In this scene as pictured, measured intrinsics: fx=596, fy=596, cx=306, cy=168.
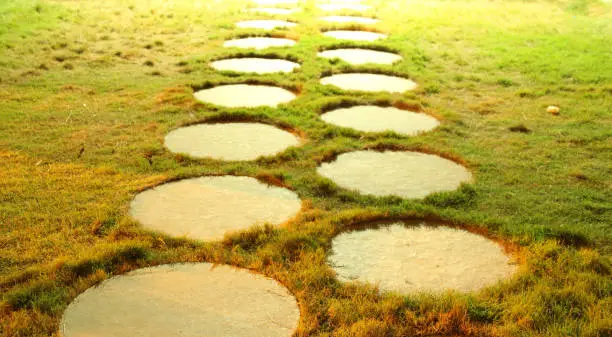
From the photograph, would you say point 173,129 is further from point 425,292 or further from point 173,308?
point 425,292

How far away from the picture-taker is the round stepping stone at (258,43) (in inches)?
316

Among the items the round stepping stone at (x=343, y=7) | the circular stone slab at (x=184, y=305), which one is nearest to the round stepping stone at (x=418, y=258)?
the circular stone slab at (x=184, y=305)

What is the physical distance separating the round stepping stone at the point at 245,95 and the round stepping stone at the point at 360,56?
1.59m

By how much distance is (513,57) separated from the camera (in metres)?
7.60

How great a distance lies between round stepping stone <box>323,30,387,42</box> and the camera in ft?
28.6

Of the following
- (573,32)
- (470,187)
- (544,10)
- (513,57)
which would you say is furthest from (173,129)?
(544,10)

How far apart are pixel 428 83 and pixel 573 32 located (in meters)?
4.52

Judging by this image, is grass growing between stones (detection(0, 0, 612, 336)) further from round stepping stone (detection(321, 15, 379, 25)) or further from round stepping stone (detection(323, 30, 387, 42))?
round stepping stone (detection(321, 15, 379, 25))

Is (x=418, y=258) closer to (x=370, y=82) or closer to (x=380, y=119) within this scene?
(x=380, y=119)

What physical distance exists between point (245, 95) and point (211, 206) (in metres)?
2.45

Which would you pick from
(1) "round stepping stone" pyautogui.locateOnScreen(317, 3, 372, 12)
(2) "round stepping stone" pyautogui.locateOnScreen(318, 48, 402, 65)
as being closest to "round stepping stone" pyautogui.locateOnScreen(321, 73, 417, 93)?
A: (2) "round stepping stone" pyautogui.locateOnScreen(318, 48, 402, 65)

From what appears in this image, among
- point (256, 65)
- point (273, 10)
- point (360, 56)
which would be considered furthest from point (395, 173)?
point (273, 10)

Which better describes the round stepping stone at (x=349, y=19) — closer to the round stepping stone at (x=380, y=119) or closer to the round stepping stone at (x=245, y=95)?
the round stepping stone at (x=245, y=95)

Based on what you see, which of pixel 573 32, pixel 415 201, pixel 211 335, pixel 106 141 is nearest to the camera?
pixel 211 335
